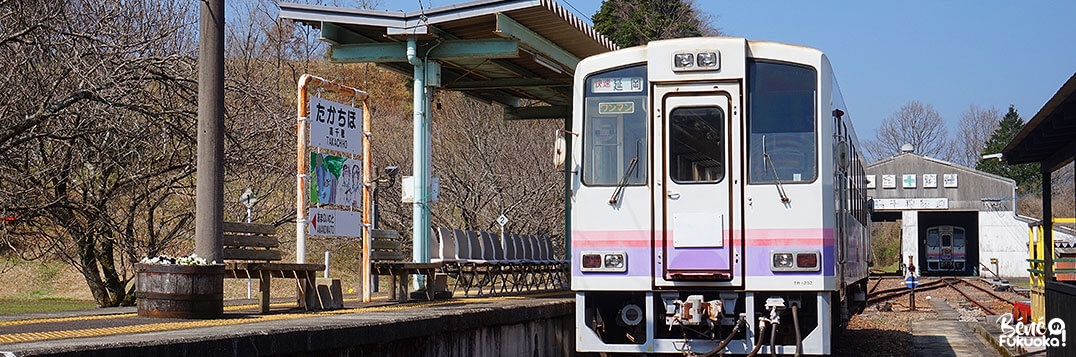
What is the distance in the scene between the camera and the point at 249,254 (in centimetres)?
1054

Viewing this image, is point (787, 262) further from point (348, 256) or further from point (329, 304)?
point (348, 256)

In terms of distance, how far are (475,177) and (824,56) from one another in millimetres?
23387

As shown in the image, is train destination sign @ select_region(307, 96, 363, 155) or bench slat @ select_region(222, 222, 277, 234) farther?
train destination sign @ select_region(307, 96, 363, 155)

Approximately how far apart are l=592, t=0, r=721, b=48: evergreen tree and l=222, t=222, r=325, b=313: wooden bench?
128 ft

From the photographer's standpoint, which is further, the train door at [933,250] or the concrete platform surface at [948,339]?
the train door at [933,250]

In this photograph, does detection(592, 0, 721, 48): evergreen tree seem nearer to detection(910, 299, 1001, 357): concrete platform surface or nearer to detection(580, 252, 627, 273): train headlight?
detection(910, 299, 1001, 357): concrete platform surface

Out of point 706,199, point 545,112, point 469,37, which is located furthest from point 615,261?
point 545,112

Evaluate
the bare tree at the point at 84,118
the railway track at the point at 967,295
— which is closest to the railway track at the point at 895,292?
the railway track at the point at 967,295

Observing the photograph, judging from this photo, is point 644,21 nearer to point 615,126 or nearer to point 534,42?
point 534,42

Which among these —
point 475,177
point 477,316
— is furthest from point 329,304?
point 475,177

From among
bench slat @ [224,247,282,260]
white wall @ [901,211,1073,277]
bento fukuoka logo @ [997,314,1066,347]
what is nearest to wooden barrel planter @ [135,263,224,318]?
bench slat @ [224,247,282,260]

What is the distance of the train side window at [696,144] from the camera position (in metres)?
10.4

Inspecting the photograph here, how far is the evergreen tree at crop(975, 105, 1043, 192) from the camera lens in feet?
259

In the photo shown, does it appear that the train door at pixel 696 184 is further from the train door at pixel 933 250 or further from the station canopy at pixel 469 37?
the train door at pixel 933 250
